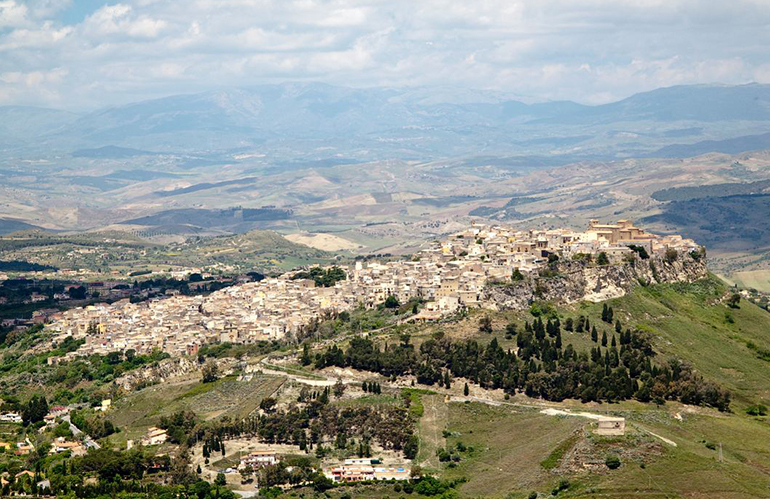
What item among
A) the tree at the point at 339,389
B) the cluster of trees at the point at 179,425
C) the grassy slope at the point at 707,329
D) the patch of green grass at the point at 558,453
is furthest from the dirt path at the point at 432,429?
the grassy slope at the point at 707,329

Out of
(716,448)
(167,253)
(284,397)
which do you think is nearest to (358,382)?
(284,397)

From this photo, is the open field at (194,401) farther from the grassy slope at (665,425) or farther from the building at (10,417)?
the grassy slope at (665,425)

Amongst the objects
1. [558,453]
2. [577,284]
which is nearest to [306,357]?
[577,284]

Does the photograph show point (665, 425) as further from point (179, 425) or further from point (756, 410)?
point (179, 425)

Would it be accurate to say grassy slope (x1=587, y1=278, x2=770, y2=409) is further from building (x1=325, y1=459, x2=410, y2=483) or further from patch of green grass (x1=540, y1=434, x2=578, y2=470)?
building (x1=325, y1=459, x2=410, y2=483)

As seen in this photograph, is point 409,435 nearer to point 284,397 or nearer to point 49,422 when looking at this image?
point 284,397

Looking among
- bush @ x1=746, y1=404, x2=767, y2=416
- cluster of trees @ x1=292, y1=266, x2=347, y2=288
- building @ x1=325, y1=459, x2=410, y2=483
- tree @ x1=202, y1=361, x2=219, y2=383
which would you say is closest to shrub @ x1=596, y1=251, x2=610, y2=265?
bush @ x1=746, y1=404, x2=767, y2=416
